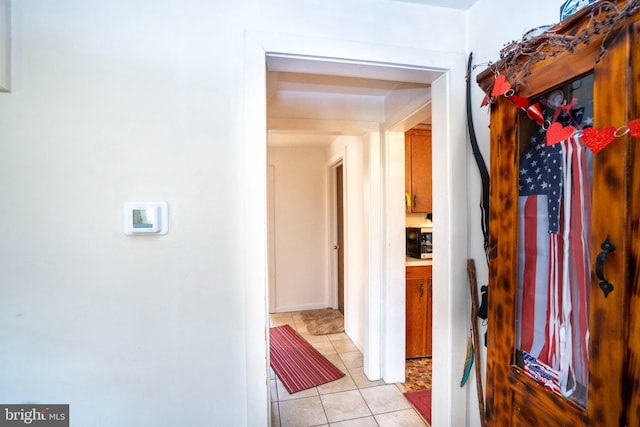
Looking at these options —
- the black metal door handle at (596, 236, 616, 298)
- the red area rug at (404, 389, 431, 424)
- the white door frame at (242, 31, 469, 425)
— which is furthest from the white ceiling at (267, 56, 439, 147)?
the red area rug at (404, 389, 431, 424)

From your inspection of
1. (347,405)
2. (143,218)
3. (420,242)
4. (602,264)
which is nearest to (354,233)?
(420,242)

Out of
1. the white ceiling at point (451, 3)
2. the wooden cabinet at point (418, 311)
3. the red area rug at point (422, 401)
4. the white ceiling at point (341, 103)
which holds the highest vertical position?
the white ceiling at point (451, 3)

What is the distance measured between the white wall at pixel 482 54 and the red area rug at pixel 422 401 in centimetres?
77

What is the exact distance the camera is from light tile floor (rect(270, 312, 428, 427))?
6.56ft

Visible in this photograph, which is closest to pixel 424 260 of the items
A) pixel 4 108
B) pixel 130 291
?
pixel 130 291

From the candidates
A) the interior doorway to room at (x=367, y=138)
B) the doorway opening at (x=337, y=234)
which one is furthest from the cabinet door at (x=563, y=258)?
the doorway opening at (x=337, y=234)

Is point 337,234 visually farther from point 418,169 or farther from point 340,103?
point 340,103

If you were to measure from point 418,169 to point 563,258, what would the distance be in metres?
2.13

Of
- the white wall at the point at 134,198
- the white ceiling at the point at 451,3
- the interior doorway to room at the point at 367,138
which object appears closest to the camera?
the white wall at the point at 134,198

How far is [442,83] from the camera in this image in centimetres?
142

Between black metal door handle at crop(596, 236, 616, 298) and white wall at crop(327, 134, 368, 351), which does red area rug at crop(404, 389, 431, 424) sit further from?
black metal door handle at crop(596, 236, 616, 298)

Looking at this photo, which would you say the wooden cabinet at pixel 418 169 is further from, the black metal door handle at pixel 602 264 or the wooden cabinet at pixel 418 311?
the black metal door handle at pixel 602 264

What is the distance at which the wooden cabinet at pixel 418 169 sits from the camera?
2.77m

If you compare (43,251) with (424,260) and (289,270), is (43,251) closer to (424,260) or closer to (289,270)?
(424,260)
